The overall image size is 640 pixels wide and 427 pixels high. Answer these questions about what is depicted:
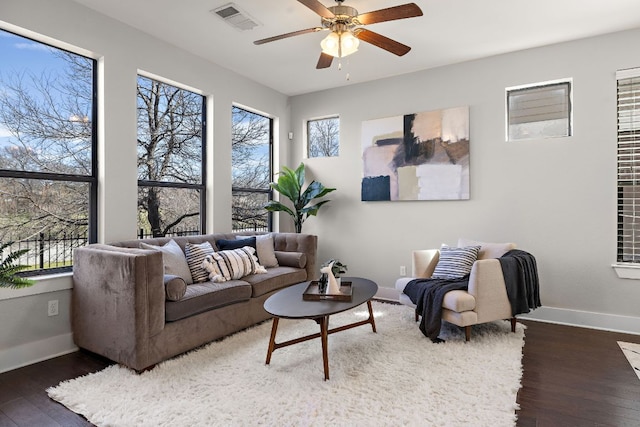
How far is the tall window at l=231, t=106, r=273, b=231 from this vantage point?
4.75 metres

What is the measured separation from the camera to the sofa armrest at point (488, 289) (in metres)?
3.02

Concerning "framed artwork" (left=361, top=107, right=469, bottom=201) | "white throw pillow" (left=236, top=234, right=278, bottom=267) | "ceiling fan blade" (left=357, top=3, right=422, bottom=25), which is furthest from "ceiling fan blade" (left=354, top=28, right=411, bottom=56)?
"white throw pillow" (left=236, top=234, right=278, bottom=267)

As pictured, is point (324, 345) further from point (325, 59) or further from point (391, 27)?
point (391, 27)

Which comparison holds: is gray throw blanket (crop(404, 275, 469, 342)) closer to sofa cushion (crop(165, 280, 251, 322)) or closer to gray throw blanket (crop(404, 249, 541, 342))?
gray throw blanket (crop(404, 249, 541, 342))

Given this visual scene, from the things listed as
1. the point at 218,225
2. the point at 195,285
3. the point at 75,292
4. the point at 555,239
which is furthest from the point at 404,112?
the point at 75,292

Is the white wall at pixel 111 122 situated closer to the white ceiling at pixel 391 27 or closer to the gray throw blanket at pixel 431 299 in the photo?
the white ceiling at pixel 391 27

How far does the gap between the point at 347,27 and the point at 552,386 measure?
114 inches

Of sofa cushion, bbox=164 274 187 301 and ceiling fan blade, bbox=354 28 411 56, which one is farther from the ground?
ceiling fan blade, bbox=354 28 411 56

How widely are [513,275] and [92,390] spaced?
3.23m

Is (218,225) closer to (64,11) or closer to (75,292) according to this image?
(75,292)

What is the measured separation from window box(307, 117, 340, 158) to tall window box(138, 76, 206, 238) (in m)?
1.68

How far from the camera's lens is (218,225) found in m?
4.37

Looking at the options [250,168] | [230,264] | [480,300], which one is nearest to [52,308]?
[230,264]

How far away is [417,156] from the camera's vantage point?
448cm
